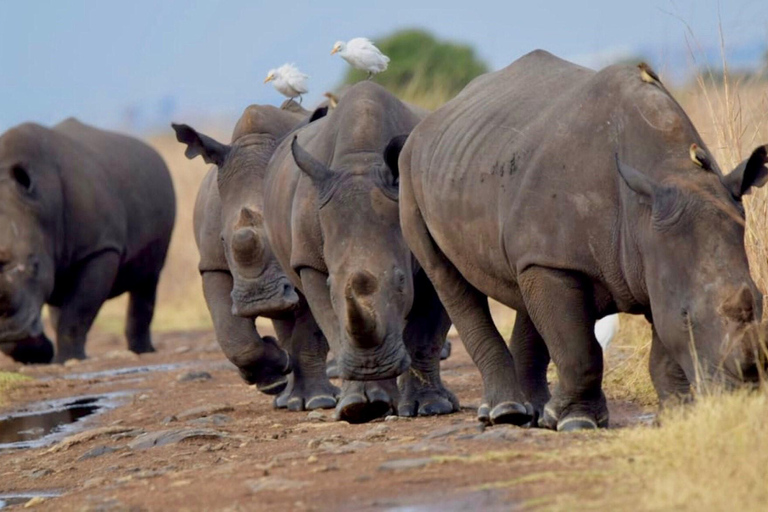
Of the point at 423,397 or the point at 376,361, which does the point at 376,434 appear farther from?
the point at 423,397

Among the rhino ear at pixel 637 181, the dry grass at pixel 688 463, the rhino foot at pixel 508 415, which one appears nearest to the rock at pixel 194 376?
the rhino foot at pixel 508 415

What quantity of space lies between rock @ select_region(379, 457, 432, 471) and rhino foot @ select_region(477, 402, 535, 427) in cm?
180

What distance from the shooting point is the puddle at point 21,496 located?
776 centimetres

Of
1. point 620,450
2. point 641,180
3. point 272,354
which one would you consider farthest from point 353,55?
point 620,450

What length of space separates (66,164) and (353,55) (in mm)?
4346

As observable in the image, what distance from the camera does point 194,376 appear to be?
1365 centimetres

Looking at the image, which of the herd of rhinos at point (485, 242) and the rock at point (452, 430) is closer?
the herd of rhinos at point (485, 242)

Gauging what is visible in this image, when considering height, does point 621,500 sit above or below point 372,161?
below

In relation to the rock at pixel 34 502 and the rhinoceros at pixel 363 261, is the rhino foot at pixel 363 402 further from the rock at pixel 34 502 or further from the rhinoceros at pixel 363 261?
the rock at pixel 34 502

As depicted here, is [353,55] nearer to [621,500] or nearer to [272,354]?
[272,354]

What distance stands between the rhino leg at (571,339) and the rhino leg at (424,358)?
1862 millimetres

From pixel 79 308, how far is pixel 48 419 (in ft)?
17.3

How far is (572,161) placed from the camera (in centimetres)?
741

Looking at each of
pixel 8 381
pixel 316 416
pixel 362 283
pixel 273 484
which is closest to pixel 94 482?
pixel 273 484
